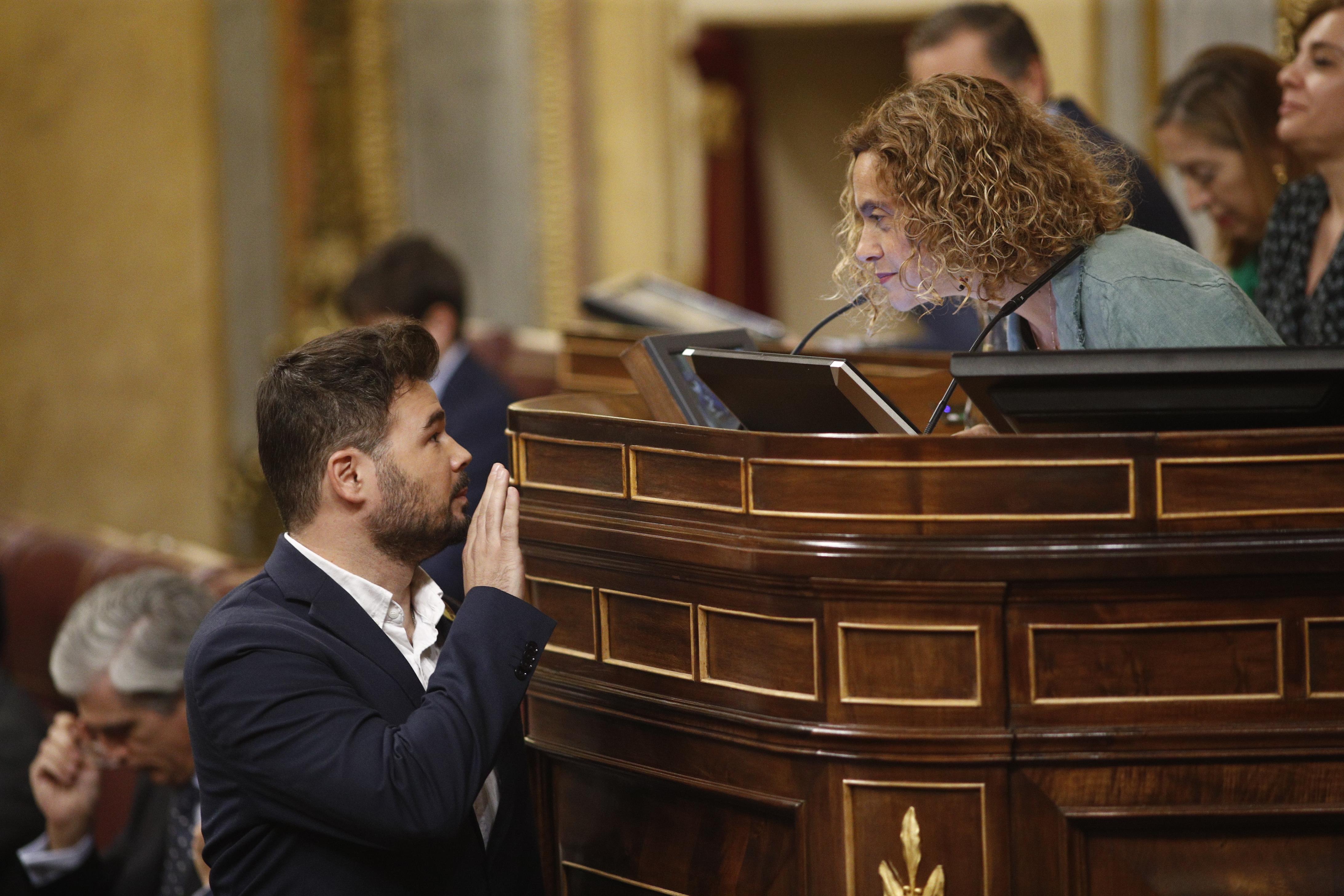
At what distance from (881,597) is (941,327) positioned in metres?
3.54

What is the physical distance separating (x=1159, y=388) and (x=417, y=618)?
993mm

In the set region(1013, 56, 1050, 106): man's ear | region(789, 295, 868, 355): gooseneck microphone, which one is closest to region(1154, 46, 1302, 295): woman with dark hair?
region(1013, 56, 1050, 106): man's ear

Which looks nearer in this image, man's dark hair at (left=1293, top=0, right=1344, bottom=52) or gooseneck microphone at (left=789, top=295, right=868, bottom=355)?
gooseneck microphone at (left=789, top=295, right=868, bottom=355)

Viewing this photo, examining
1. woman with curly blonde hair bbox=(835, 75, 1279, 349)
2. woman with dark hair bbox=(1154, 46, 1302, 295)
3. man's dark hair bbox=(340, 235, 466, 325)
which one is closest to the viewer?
woman with curly blonde hair bbox=(835, 75, 1279, 349)

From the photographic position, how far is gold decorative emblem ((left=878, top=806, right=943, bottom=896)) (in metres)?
1.80

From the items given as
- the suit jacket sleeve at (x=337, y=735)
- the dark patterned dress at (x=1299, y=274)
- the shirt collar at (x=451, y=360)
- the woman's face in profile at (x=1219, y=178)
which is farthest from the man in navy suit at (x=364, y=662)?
the shirt collar at (x=451, y=360)

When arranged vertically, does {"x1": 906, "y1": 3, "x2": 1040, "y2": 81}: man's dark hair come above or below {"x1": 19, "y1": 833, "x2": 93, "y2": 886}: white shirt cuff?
above

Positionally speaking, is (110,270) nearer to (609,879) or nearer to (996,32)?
(996,32)

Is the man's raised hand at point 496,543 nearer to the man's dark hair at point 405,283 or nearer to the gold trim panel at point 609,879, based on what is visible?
the gold trim panel at point 609,879

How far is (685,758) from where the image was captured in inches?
79.1

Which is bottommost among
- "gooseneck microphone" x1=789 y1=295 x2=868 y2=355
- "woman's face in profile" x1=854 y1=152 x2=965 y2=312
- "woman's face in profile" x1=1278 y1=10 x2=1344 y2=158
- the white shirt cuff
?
the white shirt cuff

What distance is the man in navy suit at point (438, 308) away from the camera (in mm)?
4016

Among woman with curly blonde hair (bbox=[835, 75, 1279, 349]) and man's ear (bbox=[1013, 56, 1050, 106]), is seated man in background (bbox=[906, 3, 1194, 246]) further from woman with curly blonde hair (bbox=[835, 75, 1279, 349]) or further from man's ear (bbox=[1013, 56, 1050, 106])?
woman with curly blonde hair (bbox=[835, 75, 1279, 349])

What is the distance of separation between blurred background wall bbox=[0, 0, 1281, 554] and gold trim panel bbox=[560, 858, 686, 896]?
4.84 metres
